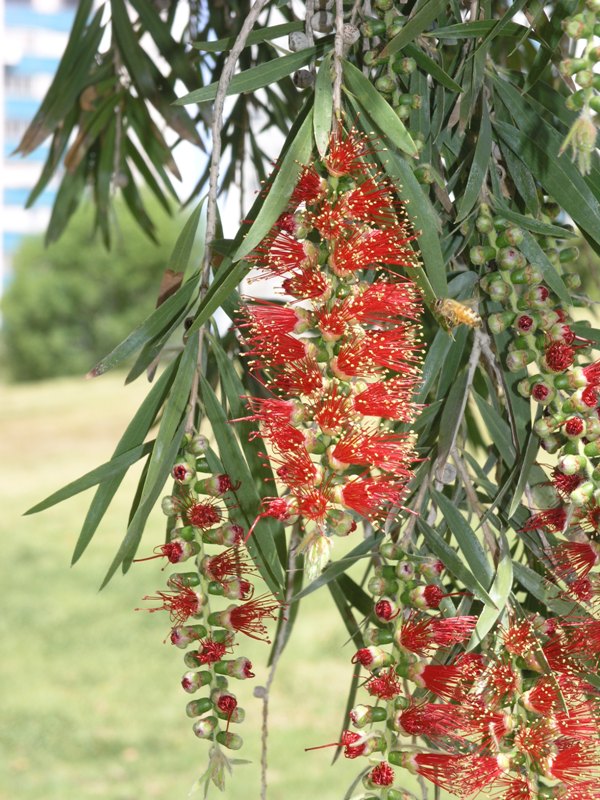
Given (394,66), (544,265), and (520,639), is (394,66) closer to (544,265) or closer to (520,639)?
(544,265)

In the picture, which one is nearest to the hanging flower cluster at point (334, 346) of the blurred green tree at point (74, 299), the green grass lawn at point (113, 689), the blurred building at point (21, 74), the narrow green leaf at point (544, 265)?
the narrow green leaf at point (544, 265)

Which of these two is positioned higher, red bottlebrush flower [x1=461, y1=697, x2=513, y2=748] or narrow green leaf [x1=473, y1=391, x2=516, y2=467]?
narrow green leaf [x1=473, y1=391, x2=516, y2=467]

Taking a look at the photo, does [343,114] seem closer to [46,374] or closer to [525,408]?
[525,408]

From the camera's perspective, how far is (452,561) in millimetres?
565

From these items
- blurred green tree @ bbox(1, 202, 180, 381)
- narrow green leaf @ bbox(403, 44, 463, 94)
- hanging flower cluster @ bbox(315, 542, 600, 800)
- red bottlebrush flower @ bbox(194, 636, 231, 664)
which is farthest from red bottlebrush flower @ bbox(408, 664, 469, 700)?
blurred green tree @ bbox(1, 202, 180, 381)

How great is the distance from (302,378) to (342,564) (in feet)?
0.49

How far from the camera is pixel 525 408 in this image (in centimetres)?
61

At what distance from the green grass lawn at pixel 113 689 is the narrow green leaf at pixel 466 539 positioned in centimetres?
180

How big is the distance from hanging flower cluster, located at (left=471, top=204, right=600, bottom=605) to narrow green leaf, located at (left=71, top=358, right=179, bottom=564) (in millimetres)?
191

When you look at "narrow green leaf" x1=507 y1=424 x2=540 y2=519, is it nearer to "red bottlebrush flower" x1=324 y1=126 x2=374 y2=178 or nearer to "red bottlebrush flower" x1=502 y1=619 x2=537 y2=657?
"red bottlebrush flower" x1=502 y1=619 x2=537 y2=657

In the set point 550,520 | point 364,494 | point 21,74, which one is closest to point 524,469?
point 550,520

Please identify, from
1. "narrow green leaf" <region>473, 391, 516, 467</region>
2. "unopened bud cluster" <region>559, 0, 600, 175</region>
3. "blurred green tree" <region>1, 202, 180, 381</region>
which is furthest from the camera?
"blurred green tree" <region>1, 202, 180, 381</region>

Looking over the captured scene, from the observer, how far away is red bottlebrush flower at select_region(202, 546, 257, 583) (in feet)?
1.82

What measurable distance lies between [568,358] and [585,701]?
19cm
